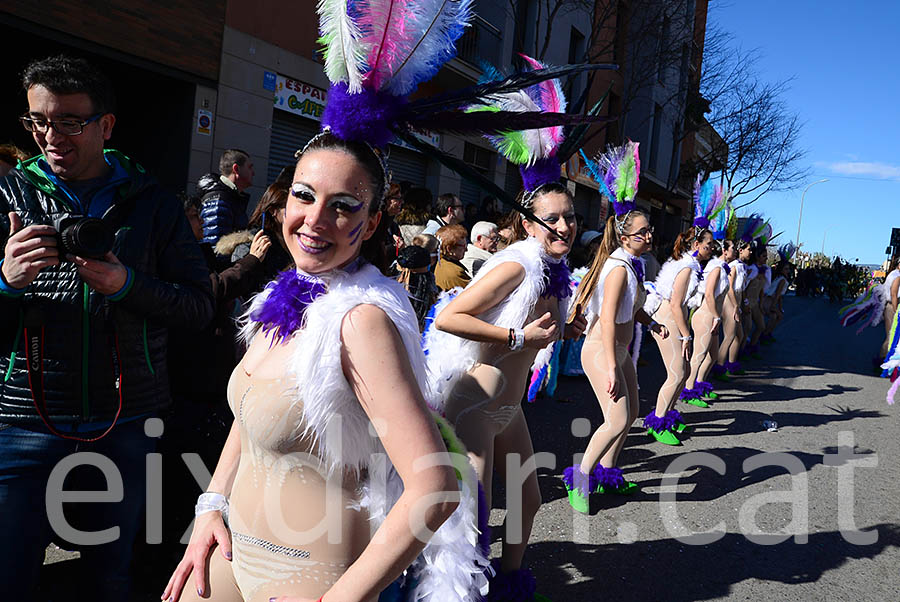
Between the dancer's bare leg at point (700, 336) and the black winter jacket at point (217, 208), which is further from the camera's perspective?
the dancer's bare leg at point (700, 336)

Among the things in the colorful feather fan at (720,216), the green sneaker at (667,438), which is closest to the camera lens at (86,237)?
the green sneaker at (667,438)

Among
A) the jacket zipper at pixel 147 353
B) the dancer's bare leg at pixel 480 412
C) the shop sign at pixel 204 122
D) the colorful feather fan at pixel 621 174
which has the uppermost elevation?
the shop sign at pixel 204 122

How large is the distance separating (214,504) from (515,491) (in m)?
1.62

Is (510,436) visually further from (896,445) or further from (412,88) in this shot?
(896,445)

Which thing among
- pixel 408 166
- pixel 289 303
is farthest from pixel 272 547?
pixel 408 166

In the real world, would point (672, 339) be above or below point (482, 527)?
above

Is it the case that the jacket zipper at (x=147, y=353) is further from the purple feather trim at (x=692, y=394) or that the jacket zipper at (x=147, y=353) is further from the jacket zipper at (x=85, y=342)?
the purple feather trim at (x=692, y=394)

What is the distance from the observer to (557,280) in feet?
10.6

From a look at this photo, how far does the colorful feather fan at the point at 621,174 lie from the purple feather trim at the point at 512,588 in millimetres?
3043

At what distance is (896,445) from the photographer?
7043mm

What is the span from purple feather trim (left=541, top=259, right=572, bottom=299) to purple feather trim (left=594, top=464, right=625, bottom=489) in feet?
5.91

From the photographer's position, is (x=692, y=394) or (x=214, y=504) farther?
(x=692, y=394)

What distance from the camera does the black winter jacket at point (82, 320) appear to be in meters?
1.96

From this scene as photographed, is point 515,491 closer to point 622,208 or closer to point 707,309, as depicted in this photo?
point 622,208
